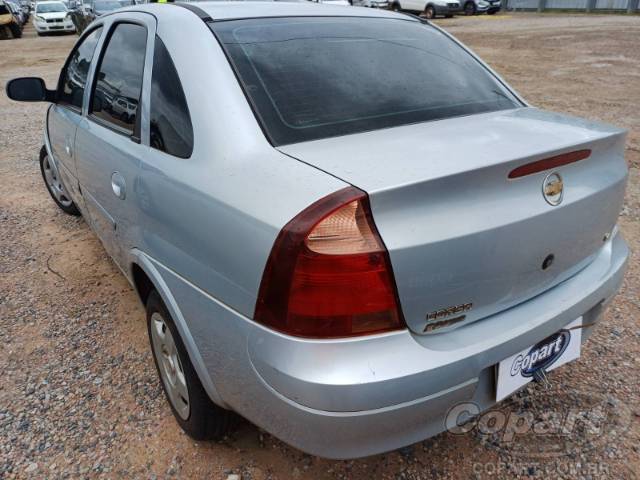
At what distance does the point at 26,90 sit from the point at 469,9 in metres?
24.8

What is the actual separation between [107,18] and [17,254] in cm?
199

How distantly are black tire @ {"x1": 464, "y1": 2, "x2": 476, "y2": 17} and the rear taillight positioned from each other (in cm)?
2573

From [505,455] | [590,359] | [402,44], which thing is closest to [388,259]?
[505,455]

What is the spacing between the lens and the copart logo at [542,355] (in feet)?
5.24

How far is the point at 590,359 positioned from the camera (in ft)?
8.06

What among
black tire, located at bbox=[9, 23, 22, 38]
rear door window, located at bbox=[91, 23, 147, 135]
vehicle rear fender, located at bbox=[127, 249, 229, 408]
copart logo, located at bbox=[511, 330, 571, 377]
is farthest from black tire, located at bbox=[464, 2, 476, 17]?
vehicle rear fender, located at bbox=[127, 249, 229, 408]

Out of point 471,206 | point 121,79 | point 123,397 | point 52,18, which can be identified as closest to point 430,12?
point 52,18

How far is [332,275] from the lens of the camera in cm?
133

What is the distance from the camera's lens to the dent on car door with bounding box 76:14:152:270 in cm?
212

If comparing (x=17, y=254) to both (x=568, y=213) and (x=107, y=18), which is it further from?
(x=568, y=213)

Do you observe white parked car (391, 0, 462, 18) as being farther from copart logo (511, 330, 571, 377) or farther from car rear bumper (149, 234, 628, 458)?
car rear bumper (149, 234, 628, 458)

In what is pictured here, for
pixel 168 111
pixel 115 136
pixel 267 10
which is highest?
pixel 267 10

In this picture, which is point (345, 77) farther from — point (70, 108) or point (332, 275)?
point (70, 108)

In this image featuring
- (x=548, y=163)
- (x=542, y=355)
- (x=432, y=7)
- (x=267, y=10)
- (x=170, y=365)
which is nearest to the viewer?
(x=548, y=163)
